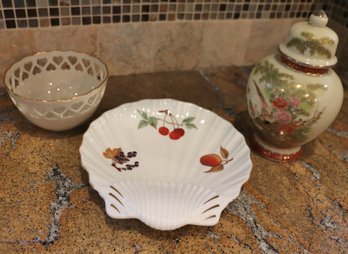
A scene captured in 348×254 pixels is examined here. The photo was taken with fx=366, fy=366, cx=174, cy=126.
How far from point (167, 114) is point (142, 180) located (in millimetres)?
177

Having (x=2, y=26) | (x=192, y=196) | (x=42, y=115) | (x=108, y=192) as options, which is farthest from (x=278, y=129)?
(x=2, y=26)

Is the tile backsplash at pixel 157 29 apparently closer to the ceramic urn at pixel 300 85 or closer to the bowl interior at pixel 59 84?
the bowl interior at pixel 59 84

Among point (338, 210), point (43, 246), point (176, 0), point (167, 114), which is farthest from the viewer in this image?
point (176, 0)

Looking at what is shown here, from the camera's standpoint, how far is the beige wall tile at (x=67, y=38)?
836mm

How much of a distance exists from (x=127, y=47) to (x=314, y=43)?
1.54ft

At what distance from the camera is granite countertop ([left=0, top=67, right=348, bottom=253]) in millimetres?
549

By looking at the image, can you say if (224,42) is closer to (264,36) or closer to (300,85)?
(264,36)

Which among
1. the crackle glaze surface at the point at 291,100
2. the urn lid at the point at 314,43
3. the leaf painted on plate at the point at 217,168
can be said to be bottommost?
the leaf painted on plate at the point at 217,168

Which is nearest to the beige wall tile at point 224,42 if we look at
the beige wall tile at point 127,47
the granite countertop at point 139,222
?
the beige wall tile at point 127,47

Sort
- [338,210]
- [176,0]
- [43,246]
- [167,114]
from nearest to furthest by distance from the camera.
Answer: [43,246] → [338,210] → [167,114] → [176,0]

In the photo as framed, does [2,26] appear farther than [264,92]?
Yes

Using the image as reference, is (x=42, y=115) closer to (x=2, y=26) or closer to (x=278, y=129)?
(x=2, y=26)

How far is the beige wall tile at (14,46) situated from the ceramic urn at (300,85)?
505 millimetres

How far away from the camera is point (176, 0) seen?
889mm
